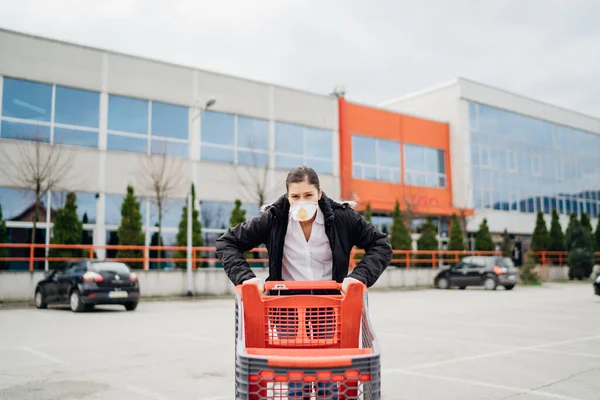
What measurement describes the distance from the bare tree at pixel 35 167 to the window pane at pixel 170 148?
459 centimetres

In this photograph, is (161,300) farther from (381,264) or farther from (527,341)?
(381,264)

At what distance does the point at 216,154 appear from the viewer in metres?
29.9

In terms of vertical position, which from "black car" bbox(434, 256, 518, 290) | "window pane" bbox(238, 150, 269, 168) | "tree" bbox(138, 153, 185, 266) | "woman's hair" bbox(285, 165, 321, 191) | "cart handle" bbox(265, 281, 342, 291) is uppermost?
"window pane" bbox(238, 150, 269, 168)

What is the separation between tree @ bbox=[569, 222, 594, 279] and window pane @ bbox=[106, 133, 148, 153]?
1082 inches

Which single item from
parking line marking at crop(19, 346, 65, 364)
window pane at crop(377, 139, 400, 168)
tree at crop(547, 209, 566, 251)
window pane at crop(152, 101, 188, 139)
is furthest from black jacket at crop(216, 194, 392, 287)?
tree at crop(547, 209, 566, 251)

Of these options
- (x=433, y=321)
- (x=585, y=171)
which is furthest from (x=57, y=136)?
(x=585, y=171)

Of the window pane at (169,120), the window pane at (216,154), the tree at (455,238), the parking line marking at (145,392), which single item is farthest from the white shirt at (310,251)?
the tree at (455,238)

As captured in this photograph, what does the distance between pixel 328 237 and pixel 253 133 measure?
28.0 meters

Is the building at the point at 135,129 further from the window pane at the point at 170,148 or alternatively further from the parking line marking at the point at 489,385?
the parking line marking at the point at 489,385

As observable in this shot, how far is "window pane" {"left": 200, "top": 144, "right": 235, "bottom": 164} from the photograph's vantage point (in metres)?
29.5

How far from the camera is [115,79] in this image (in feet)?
88.3

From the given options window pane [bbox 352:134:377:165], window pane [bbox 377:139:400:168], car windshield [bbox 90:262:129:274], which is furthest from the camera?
window pane [bbox 377:139:400:168]

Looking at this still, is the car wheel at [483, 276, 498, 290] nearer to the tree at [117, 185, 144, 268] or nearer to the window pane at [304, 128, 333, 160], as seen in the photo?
the window pane at [304, 128, 333, 160]

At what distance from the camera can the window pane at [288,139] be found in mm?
32594
